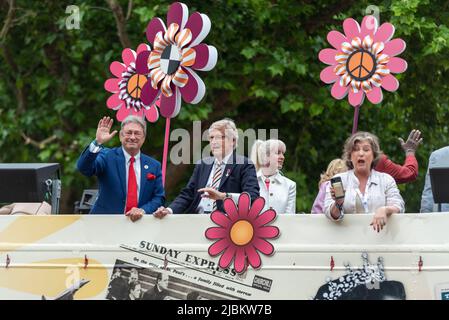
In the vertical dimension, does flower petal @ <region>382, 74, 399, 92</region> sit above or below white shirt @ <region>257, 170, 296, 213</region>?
above

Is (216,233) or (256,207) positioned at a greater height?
(256,207)

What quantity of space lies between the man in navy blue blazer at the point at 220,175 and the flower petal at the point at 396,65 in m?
1.52

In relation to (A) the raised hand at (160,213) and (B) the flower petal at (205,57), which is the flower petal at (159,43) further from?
(A) the raised hand at (160,213)

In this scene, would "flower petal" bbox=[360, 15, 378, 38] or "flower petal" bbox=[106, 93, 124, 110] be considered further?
"flower petal" bbox=[106, 93, 124, 110]

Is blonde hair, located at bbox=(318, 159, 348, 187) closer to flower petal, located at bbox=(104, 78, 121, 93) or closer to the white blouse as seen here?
the white blouse

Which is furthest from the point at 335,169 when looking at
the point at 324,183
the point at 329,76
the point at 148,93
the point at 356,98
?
the point at 148,93

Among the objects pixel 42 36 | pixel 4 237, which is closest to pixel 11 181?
pixel 4 237

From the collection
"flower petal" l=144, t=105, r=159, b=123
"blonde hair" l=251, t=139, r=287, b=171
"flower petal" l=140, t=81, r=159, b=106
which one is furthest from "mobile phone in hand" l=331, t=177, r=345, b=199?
"flower petal" l=144, t=105, r=159, b=123

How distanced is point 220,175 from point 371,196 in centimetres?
111

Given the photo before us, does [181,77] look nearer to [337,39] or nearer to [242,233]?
[337,39]

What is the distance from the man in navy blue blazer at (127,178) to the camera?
6871 mm

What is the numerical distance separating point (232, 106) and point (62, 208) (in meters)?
2.71

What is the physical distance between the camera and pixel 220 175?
22.3 feet

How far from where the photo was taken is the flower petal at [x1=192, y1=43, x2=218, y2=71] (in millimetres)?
7113
